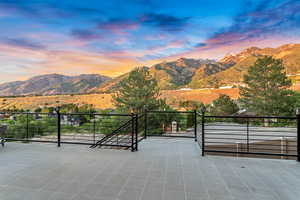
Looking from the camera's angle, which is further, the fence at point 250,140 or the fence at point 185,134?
the fence at point 185,134

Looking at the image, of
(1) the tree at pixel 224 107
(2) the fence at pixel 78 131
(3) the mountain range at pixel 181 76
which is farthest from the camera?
(3) the mountain range at pixel 181 76

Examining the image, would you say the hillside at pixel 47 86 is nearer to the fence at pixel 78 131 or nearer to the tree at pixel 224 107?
the tree at pixel 224 107

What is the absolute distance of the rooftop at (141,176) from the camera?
6.64 ft

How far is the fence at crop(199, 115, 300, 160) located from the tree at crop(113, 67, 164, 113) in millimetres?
5736

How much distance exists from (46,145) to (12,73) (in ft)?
42.4

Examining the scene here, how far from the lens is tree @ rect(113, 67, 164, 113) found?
12.4 meters

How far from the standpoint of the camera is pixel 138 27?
10.6 meters

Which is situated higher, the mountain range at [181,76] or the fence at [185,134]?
the mountain range at [181,76]

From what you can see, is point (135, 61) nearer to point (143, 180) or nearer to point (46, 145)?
point (46, 145)

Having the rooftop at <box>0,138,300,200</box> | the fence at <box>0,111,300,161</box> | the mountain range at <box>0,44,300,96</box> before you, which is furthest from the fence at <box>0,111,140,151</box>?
the mountain range at <box>0,44,300,96</box>

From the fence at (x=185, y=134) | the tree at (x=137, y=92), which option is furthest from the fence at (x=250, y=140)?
the tree at (x=137, y=92)

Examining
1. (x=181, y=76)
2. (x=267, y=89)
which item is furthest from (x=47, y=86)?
(x=267, y=89)

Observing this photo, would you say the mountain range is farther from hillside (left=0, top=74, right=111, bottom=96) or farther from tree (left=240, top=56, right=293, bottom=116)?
tree (left=240, top=56, right=293, bottom=116)

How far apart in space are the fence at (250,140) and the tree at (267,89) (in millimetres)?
4136
